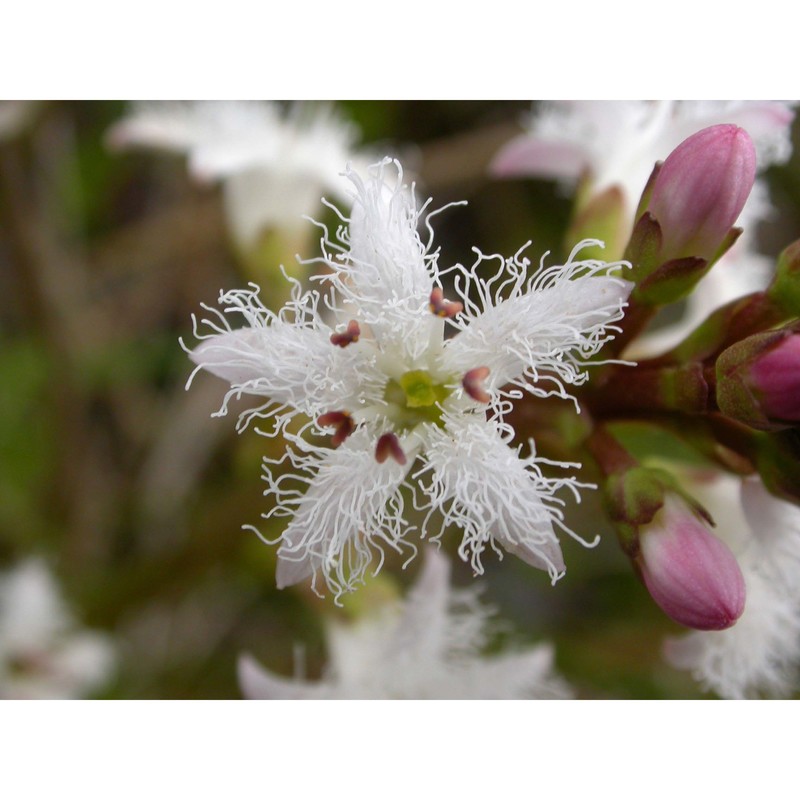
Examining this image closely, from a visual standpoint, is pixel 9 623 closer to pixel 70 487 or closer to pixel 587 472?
pixel 70 487

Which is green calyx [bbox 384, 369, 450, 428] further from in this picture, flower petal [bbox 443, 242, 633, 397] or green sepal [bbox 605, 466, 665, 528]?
green sepal [bbox 605, 466, 665, 528]

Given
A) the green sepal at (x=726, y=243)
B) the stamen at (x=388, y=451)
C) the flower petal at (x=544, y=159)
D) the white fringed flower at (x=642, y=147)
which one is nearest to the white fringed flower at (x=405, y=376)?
the stamen at (x=388, y=451)

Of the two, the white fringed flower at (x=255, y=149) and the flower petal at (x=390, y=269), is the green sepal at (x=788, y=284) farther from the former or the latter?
the white fringed flower at (x=255, y=149)

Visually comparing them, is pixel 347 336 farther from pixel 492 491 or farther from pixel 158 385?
pixel 158 385

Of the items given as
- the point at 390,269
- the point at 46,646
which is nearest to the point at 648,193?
the point at 390,269

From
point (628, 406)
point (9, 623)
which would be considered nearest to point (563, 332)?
point (628, 406)

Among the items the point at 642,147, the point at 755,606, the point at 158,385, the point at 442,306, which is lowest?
the point at 158,385

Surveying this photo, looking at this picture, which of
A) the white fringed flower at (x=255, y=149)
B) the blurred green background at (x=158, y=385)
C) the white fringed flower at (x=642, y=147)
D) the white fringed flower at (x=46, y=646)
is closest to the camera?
the white fringed flower at (x=642, y=147)
